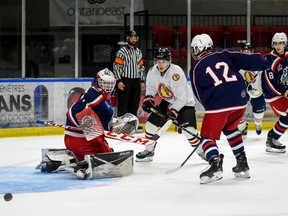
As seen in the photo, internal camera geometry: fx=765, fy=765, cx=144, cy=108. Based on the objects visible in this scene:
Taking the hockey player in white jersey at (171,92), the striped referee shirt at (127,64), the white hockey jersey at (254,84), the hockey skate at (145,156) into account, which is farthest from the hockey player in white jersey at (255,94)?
the hockey player in white jersey at (171,92)

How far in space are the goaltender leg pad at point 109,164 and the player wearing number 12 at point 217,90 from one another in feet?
1.98

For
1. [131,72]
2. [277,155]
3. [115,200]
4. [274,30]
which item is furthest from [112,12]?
[115,200]

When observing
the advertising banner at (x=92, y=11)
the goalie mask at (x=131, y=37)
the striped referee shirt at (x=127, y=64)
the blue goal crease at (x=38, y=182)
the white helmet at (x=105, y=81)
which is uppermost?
the advertising banner at (x=92, y=11)

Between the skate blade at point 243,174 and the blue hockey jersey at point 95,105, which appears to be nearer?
the skate blade at point 243,174

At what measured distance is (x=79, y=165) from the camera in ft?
17.4

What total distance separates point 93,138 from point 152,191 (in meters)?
0.69

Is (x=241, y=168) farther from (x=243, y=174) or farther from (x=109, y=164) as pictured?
(x=109, y=164)

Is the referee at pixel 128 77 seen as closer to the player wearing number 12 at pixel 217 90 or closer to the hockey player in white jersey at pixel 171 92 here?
the hockey player in white jersey at pixel 171 92

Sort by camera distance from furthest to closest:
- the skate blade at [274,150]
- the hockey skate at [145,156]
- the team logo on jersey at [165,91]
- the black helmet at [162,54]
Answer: the skate blade at [274,150]
the hockey skate at [145,156]
the team logo on jersey at [165,91]
the black helmet at [162,54]

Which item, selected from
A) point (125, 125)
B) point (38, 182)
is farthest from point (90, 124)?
point (38, 182)

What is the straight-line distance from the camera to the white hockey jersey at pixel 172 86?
593 cm

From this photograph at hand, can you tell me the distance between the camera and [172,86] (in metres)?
6.00

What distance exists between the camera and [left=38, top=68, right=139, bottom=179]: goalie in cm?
527

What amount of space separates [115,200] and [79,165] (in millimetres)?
864
